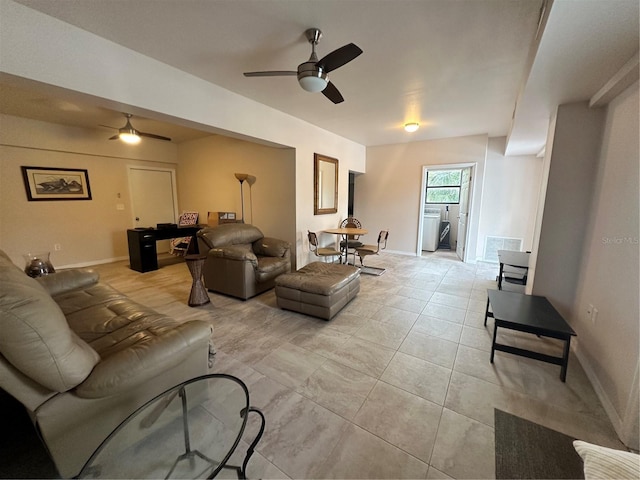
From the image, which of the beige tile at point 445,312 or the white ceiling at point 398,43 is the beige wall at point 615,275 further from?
the beige tile at point 445,312

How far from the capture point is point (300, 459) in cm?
134

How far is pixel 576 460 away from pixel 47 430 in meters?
2.59

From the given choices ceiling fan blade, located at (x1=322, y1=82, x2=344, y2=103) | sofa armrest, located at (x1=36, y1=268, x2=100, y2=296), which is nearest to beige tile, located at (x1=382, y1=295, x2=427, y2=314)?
ceiling fan blade, located at (x1=322, y1=82, x2=344, y2=103)

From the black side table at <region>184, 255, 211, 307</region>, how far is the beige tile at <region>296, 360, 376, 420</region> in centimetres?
197

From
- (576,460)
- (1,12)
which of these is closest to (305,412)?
(576,460)

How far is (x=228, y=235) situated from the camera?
3.83m

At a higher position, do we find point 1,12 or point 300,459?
point 1,12

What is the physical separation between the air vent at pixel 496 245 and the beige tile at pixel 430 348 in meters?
3.99

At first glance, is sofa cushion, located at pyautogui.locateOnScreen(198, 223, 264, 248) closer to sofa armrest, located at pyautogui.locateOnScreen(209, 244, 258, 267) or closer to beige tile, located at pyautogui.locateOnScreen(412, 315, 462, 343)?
sofa armrest, located at pyautogui.locateOnScreen(209, 244, 258, 267)

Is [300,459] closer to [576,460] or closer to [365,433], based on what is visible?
[365,433]

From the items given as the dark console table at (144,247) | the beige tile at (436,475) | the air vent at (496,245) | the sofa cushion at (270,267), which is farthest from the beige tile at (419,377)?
the air vent at (496,245)

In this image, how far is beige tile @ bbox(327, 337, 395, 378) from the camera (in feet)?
6.75

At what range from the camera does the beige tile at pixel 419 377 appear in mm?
1812

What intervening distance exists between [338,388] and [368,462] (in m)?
0.54
